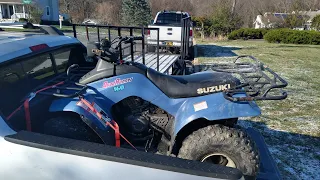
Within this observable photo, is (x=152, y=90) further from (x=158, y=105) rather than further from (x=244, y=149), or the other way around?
(x=244, y=149)

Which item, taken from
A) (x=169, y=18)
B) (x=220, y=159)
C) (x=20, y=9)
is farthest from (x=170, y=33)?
(x=20, y=9)

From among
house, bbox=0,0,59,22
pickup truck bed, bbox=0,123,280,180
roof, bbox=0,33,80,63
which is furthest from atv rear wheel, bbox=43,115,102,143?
house, bbox=0,0,59,22

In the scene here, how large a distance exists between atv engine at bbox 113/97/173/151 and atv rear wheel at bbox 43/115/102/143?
363 mm

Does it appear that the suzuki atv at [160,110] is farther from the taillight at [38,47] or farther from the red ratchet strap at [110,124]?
the taillight at [38,47]

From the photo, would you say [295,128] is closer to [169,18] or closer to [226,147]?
[226,147]

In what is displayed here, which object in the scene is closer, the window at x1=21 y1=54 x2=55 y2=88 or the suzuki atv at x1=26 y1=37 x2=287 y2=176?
the suzuki atv at x1=26 y1=37 x2=287 y2=176

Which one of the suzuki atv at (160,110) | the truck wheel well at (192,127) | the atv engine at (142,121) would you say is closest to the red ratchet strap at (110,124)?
the suzuki atv at (160,110)

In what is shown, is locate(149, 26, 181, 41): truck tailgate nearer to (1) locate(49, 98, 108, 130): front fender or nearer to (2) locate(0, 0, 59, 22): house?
(1) locate(49, 98, 108, 130): front fender

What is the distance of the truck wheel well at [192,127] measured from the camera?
2791 millimetres

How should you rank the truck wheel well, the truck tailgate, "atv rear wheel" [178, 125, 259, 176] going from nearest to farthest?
"atv rear wheel" [178, 125, 259, 176], the truck wheel well, the truck tailgate

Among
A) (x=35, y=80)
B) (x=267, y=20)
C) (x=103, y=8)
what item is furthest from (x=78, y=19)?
(x=35, y=80)

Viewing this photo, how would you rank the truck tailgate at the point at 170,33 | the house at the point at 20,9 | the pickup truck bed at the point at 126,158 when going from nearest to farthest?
1. the pickup truck bed at the point at 126,158
2. the truck tailgate at the point at 170,33
3. the house at the point at 20,9

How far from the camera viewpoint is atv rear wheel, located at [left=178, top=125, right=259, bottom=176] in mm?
2545

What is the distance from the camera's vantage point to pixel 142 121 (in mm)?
2977
